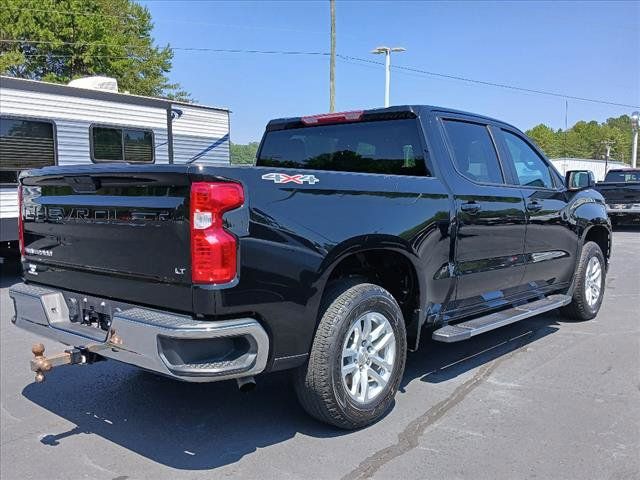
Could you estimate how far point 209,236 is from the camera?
9.67 feet

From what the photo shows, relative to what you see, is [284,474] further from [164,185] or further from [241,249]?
[164,185]

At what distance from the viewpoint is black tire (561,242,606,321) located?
A: 20.2 feet

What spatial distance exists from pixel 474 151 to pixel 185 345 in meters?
3.00

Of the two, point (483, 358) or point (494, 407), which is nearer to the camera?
point (494, 407)

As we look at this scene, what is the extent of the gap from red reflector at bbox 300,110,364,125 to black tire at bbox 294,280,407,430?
1.64 m

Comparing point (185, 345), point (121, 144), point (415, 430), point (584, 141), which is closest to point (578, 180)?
point (415, 430)

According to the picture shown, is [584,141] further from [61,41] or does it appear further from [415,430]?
[415,430]

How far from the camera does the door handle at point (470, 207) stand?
4438 mm

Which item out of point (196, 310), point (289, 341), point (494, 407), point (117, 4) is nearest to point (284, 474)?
point (289, 341)

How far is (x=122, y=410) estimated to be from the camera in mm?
4105

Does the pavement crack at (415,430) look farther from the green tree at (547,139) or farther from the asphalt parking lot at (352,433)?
the green tree at (547,139)

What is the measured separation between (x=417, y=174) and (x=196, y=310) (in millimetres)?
2132

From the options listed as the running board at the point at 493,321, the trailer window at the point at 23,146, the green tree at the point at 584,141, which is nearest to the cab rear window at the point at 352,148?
the running board at the point at 493,321

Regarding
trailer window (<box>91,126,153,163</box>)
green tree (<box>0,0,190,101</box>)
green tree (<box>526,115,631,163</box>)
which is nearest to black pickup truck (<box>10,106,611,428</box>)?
trailer window (<box>91,126,153,163</box>)
